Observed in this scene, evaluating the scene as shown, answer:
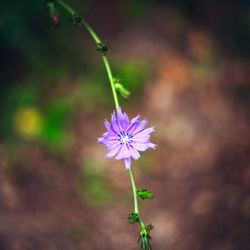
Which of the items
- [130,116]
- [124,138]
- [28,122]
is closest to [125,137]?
[124,138]

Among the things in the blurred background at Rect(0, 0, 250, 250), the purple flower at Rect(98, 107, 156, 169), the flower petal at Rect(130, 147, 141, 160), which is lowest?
the flower petal at Rect(130, 147, 141, 160)


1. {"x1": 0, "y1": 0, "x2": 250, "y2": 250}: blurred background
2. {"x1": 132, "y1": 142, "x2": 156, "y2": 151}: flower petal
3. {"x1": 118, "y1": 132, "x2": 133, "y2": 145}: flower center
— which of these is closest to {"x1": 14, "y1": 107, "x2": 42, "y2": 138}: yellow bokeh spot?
{"x1": 0, "y1": 0, "x2": 250, "y2": 250}: blurred background

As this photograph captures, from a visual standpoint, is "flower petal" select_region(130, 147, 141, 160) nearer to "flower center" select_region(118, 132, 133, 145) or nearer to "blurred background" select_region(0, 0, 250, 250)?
"flower center" select_region(118, 132, 133, 145)

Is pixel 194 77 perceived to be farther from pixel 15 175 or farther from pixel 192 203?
pixel 15 175

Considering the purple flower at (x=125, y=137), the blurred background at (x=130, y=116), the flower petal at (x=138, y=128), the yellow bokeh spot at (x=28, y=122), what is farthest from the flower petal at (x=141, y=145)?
the yellow bokeh spot at (x=28, y=122)

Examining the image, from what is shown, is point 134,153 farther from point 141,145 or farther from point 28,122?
point 28,122

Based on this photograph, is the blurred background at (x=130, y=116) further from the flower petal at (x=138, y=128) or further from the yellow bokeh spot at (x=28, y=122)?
the flower petal at (x=138, y=128)

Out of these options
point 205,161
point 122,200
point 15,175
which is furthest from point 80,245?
point 205,161

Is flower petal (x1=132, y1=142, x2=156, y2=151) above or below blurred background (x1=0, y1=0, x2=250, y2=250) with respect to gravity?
below
